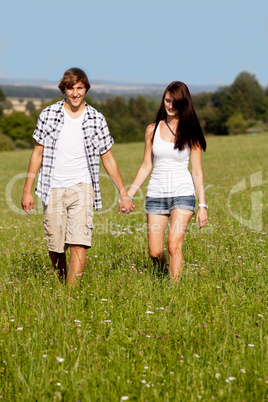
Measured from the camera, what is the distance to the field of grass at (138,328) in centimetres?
347

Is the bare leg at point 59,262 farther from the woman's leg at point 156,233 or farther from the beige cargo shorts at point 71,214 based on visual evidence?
the woman's leg at point 156,233

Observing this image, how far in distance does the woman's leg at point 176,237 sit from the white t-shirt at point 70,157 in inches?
42.9

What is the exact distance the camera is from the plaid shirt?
18.4 feet

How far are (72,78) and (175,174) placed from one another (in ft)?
5.21

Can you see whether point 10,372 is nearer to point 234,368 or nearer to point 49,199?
point 234,368

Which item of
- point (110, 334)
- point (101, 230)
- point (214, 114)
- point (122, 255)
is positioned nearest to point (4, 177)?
point (101, 230)

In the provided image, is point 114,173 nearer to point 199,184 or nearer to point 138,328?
point 199,184

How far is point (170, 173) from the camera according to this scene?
588cm

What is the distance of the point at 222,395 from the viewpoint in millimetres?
3303

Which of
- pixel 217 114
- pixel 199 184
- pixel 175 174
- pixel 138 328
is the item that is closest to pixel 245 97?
pixel 217 114

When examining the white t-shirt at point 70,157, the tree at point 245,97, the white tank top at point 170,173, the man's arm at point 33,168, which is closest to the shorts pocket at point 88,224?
the white t-shirt at point 70,157

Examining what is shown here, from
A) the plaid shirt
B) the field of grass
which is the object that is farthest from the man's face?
the field of grass

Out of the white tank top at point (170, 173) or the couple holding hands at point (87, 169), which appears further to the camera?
the white tank top at point (170, 173)

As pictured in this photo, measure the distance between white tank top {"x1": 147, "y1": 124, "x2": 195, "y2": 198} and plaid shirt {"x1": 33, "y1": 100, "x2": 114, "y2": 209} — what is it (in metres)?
0.67
